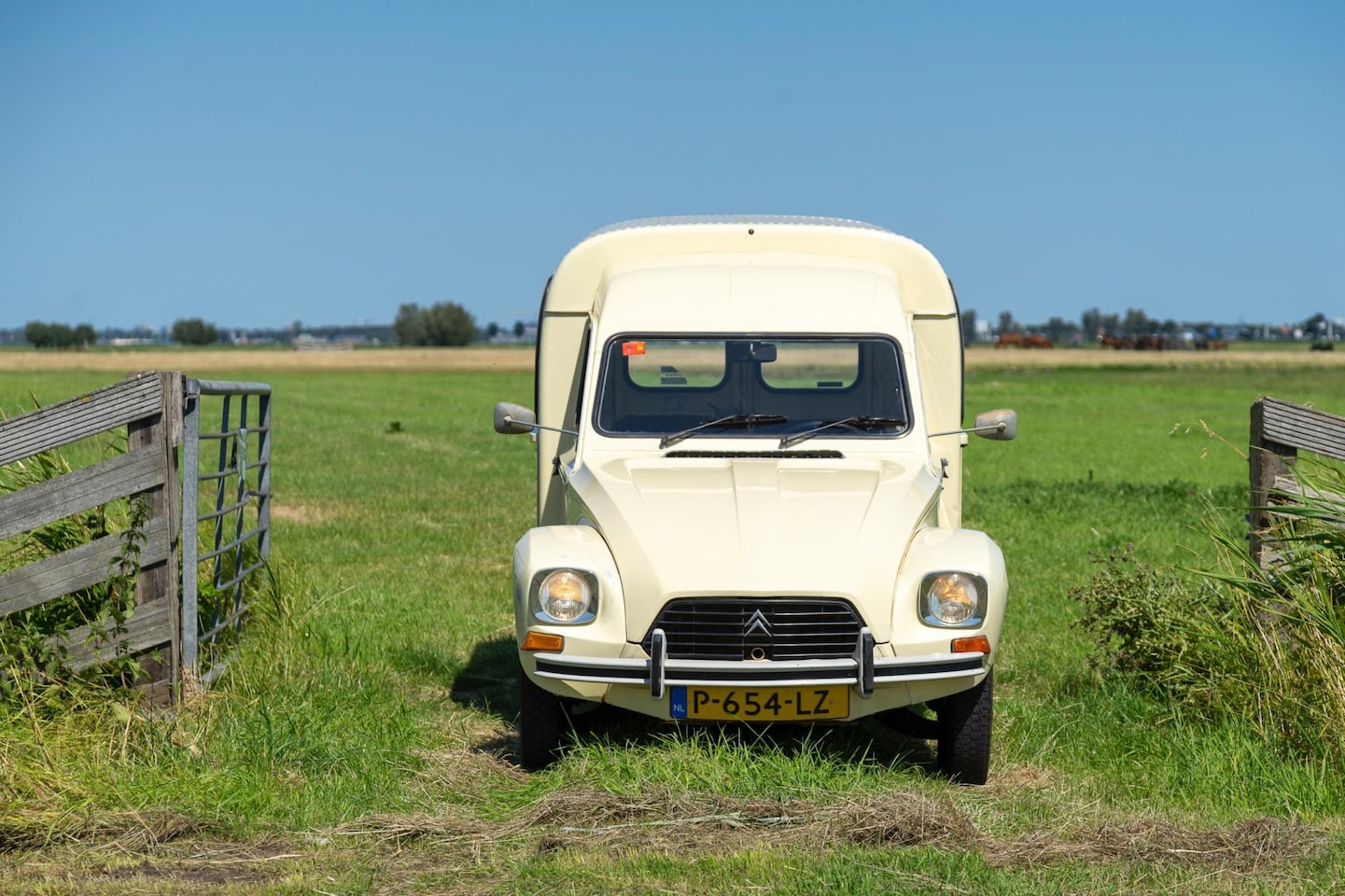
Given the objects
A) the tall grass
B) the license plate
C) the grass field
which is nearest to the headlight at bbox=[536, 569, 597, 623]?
the license plate

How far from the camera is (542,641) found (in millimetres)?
6441

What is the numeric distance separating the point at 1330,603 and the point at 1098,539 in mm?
8408

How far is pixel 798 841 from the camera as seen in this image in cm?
549

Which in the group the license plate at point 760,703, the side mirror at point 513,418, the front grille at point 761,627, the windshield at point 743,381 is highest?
the windshield at point 743,381

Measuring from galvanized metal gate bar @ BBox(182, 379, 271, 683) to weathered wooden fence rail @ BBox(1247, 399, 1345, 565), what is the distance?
5332 mm

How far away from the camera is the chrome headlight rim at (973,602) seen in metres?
6.41

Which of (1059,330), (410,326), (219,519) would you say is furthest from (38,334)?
(219,519)

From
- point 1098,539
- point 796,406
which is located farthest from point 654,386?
point 1098,539

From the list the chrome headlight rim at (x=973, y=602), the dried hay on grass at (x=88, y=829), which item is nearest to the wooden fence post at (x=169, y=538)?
the dried hay on grass at (x=88, y=829)

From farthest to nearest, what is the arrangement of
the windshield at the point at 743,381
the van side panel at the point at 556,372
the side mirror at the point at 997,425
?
1. the van side panel at the point at 556,372
2. the windshield at the point at 743,381
3. the side mirror at the point at 997,425

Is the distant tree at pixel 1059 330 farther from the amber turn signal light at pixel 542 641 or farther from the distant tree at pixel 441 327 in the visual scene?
the amber turn signal light at pixel 542 641

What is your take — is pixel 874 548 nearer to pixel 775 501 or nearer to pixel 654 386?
pixel 775 501

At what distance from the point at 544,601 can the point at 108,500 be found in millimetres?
2128

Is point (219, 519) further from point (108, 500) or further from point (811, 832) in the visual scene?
point (811, 832)
